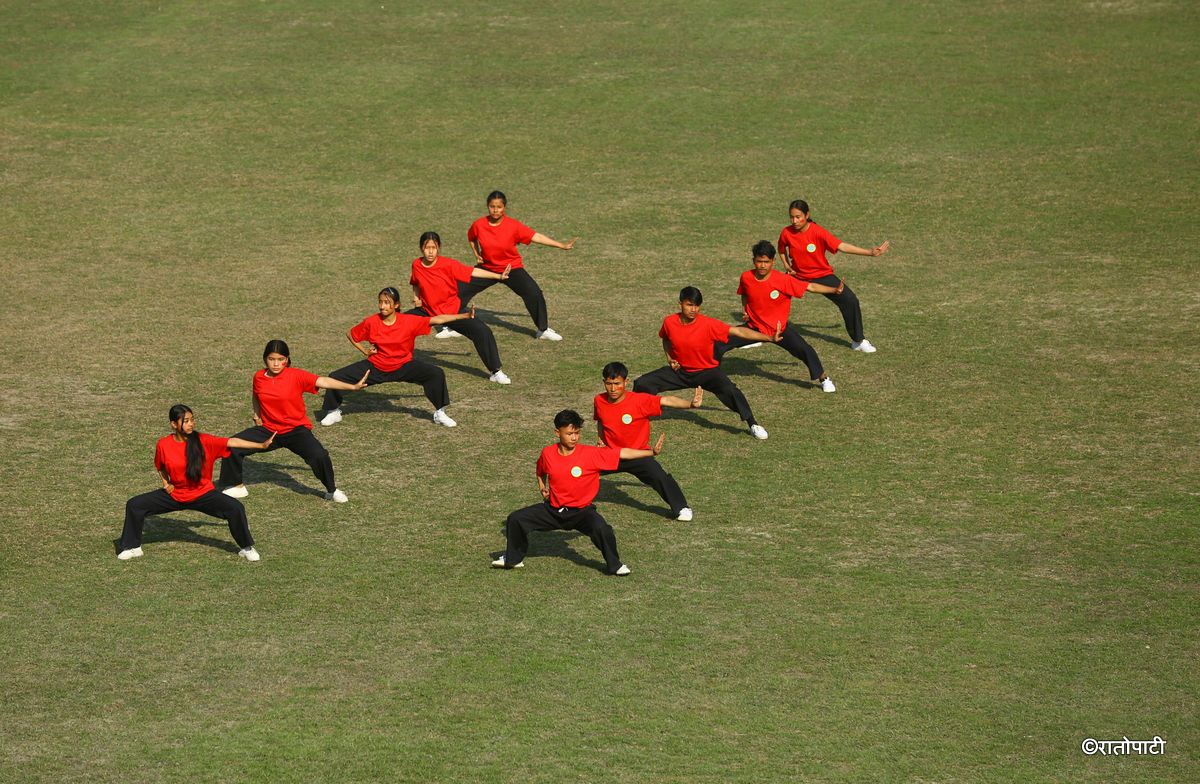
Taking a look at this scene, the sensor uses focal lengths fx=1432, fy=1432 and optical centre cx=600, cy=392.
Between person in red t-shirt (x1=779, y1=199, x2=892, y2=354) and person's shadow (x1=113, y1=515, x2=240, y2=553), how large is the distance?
9280 millimetres

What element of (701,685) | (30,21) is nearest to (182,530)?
(701,685)

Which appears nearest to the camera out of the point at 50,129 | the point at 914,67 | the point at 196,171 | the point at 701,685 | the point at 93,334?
the point at 701,685

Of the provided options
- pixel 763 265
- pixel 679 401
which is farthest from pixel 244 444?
pixel 763 265

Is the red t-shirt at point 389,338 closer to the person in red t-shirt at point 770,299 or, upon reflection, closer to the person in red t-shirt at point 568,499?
the person in red t-shirt at point 770,299

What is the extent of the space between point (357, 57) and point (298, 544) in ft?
74.4

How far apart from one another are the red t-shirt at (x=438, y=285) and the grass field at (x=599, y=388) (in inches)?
48.5

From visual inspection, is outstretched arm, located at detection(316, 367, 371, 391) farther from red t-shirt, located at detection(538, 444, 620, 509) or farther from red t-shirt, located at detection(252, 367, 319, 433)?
red t-shirt, located at detection(538, 444, 620, 509)

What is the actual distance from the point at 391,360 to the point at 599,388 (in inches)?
121

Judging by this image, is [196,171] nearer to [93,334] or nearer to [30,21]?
[93,334]

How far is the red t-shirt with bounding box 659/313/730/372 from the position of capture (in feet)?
57.7

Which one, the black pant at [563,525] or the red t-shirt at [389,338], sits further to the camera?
the red t-shirt at [389,338]

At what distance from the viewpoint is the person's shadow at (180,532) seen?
15.0m

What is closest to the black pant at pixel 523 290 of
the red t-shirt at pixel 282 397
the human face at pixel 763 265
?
the human face at pixel 763 265

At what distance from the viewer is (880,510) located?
15.8m
